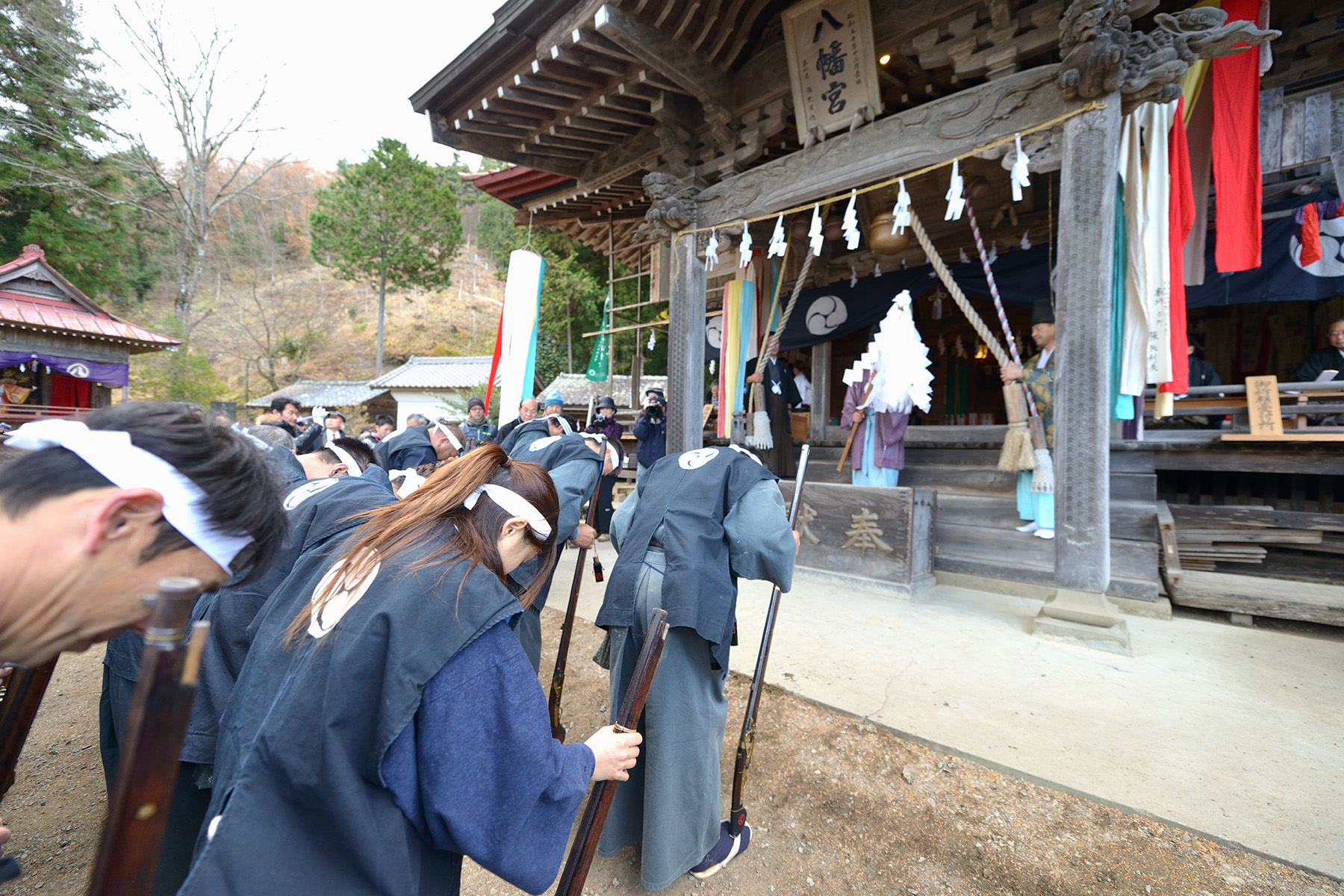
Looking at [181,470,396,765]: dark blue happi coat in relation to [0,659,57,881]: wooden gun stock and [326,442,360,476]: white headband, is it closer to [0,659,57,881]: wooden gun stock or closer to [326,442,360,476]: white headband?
[0,659,57,881]: wooden gun stock

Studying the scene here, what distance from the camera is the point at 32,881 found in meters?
2.14

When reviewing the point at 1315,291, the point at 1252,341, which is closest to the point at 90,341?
the point at 1315,291

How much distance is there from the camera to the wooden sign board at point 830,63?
5.09m

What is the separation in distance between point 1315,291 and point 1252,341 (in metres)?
3.36

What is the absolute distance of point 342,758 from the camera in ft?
3.18

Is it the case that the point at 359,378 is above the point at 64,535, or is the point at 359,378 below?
above

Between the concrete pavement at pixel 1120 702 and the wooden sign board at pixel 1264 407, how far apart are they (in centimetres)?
183

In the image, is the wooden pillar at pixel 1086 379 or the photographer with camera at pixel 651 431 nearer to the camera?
the wooden pillar at pixel 1086 379

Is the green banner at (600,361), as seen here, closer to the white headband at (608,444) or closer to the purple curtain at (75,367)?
the white headband at (608,444)

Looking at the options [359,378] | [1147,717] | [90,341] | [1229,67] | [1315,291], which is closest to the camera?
[1147,717]

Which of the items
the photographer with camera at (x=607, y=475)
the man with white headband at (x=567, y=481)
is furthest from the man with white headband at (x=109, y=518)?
the photographer with camera at (x=607, y=475)

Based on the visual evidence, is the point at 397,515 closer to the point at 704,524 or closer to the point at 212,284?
the point at 704,524

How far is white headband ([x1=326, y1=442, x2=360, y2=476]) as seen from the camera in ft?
9.75

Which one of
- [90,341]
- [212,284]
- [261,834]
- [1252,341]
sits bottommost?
[261,834]
